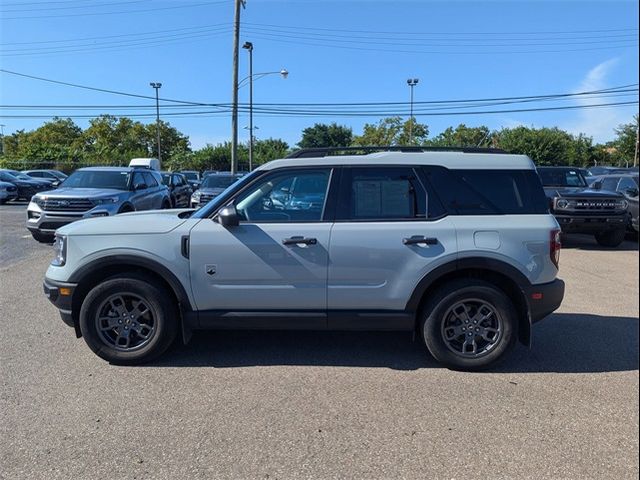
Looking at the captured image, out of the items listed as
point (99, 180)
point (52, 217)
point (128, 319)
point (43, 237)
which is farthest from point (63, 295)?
point (99, 180)

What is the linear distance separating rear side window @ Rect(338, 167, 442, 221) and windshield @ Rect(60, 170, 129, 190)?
9.05m

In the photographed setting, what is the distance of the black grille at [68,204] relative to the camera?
1096 centimetres

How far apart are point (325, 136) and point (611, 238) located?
76371 millimetres

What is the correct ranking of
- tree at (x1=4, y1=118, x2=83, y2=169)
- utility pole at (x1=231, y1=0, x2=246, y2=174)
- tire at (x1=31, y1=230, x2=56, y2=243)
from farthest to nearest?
tree at (x1=4, y1=118, x2=83, y2=169)
utility pole at (x1=231, y1=0, x2=246, y2=174)
tire at (x1=31, y1=230, x2=56, y2=243)

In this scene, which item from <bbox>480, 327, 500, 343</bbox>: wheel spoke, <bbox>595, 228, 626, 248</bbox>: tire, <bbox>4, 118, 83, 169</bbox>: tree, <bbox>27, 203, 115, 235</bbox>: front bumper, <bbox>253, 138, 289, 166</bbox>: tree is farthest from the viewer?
<bbox>253, 138, 289, 166</bbox>: tree

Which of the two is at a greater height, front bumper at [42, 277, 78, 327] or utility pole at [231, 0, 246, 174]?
utility pole at [231, 0, 246, 174]

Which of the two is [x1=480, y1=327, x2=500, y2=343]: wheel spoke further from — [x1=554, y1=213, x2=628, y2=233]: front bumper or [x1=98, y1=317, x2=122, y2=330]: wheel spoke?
[x1=554, y1=213, x2=628, y2=233]: front bumper

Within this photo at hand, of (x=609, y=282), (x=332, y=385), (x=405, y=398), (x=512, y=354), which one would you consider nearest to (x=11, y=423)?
(x=332, y=385)

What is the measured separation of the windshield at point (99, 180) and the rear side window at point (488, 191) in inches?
376

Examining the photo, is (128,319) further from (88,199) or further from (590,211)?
A: (590,211)

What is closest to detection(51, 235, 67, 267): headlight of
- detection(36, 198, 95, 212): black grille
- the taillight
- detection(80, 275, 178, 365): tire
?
detection(80, 275, 178, 365): tire

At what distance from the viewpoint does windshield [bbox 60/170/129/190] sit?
1211 cm

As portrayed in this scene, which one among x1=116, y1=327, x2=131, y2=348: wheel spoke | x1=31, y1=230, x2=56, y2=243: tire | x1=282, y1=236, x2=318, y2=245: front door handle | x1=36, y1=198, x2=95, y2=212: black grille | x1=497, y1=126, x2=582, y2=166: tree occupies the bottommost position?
x1=116, y1=327, x2=131, y2=348: wheel spoke

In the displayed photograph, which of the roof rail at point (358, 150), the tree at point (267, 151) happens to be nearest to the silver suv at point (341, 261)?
the roof rail at point (358, 150)
